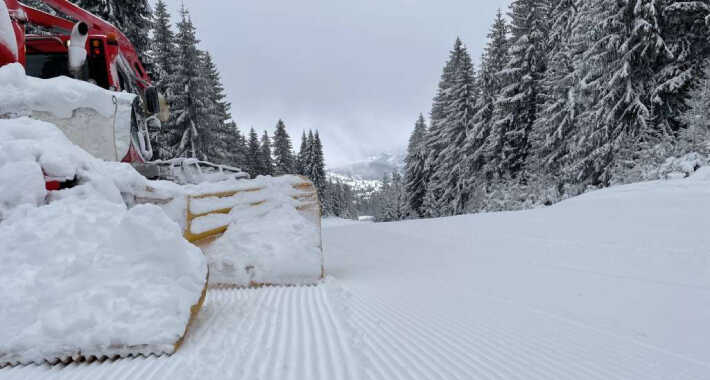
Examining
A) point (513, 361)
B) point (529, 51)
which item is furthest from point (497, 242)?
point (529, 51)

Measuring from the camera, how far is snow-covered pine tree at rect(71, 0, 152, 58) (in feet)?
41.8

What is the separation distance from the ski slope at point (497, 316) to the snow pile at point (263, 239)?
36 cm

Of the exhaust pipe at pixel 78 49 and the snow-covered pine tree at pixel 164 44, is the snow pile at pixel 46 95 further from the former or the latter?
the snow-covered pine tree at pixel 164 44

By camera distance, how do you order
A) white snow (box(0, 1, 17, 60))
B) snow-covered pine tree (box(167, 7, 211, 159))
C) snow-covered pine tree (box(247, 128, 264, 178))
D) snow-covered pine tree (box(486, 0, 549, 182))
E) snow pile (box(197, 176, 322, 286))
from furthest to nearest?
snow-covered pine tree (box(247, 128, 264, 178))
snow-covered pine tree (box(167, 7, 211, 159))
snow-covered pine tree (box(486, 0, 549, 182))
white snow (box(0, 1, 17, 60))
snow pile (box(197, 176, 322, 286))

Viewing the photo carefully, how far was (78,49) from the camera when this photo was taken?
19.0 feet

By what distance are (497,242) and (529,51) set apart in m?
16.0

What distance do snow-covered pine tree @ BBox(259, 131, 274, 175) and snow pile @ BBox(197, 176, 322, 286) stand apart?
115ft

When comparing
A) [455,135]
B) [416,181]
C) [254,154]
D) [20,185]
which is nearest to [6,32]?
[20,185]

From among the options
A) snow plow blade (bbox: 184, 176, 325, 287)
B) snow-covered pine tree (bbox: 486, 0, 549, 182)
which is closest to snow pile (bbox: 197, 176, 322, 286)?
snow plow blade (bbox: 184, 176, 325, 287)

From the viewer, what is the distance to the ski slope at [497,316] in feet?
6.62

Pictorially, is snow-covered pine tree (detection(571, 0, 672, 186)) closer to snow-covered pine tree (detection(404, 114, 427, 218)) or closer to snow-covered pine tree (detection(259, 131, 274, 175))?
snow-covered pine tree (detection(404, 114, 427, 218))

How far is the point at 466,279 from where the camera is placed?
4676mm

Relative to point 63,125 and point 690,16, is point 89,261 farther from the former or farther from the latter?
point 690,16

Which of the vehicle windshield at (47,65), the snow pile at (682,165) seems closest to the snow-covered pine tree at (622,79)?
the snow pile at (682,165)
